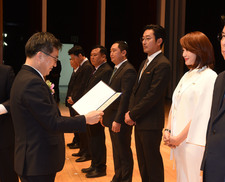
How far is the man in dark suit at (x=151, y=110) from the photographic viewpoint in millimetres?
2779

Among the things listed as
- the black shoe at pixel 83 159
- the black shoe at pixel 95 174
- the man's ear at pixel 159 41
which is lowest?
the black shoe at pixel 83 159

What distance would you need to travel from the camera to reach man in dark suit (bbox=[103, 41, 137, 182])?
3285mm

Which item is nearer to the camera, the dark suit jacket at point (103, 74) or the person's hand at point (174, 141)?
the person's hand at point (174, 141)

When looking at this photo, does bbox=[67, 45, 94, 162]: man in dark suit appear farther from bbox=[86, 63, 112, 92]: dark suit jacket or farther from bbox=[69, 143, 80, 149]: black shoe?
bbox=[86, 63, 112, 92]: dark suit jacket

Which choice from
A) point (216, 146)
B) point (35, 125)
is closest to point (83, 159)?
point (35, 125)

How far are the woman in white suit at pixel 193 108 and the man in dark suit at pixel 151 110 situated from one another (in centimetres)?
46

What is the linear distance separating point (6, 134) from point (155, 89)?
134 centimetres

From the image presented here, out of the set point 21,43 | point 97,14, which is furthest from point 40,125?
point 21,43

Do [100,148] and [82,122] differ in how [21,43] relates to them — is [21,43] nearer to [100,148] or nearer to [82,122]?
[100,148]

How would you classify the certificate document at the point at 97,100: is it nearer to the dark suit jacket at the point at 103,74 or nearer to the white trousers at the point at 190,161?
the white trousers at the point at 190,161

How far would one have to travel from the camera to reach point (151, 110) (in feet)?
9.35

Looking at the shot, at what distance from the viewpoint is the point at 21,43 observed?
46.2 ft

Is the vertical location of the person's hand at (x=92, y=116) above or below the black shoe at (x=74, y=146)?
above


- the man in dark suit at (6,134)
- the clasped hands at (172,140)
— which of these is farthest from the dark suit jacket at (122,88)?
the man in dark suit at (6,134)
